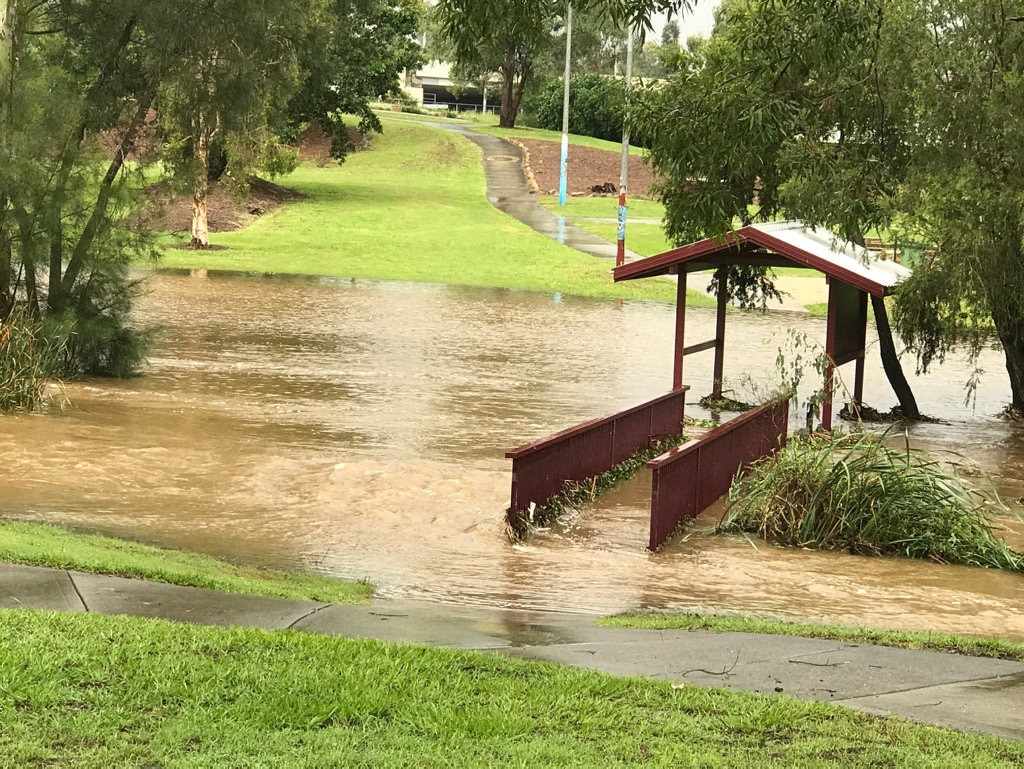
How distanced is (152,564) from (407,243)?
123 feet

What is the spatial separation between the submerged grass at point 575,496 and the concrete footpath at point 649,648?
11.9 ft

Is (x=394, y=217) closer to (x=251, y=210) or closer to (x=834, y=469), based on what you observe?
(x=251, y=210)

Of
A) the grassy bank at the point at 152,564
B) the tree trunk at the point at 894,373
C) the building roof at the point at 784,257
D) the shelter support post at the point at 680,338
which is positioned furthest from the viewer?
the tree trunk at the point at 894,373

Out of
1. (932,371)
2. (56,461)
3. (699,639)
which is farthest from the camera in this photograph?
(932,371)

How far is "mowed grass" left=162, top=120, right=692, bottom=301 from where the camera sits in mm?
39781

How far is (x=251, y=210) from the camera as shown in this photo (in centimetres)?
5188

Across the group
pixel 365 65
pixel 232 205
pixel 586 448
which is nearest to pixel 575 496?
pixel 586 448

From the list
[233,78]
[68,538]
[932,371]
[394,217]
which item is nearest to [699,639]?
[68,538]

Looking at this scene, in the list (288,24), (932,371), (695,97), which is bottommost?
(932,371)

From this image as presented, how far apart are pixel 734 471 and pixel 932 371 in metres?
14.0

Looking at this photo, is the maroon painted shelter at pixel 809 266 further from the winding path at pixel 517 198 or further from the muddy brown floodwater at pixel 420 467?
the winding path at pixel 517 198

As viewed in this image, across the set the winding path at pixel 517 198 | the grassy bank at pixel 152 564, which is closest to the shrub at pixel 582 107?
the winding path at pixel 517 198

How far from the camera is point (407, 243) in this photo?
151 feet

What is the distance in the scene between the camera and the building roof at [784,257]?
1778 centimetres
